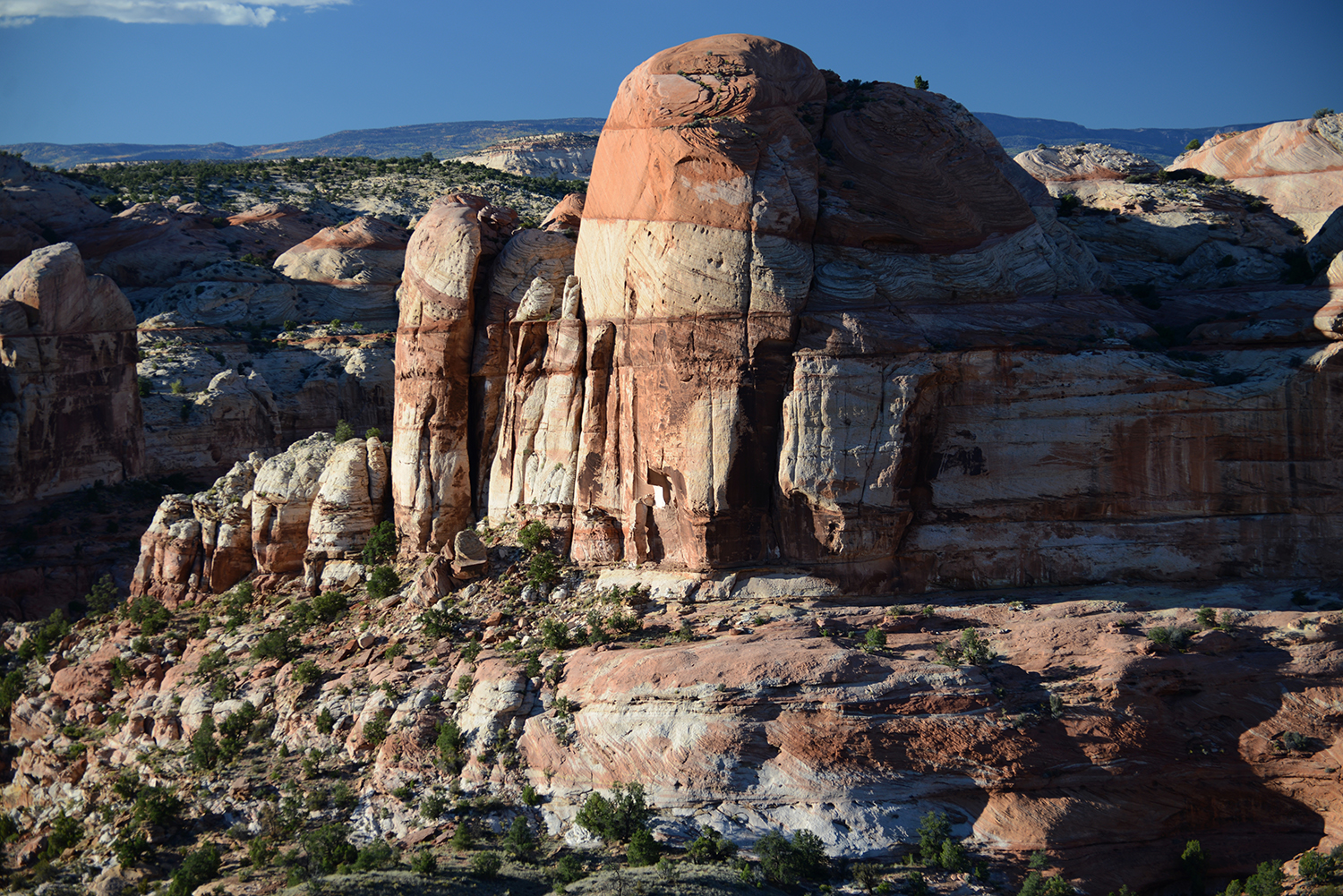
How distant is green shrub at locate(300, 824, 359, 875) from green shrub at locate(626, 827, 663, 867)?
24.1ft

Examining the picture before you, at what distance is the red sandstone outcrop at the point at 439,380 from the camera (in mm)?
39031

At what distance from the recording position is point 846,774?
2750cm

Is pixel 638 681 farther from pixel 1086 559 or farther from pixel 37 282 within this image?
pixel 37 282

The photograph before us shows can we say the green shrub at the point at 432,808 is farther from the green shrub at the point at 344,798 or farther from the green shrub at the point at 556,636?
the green shrub at the point at 556,636

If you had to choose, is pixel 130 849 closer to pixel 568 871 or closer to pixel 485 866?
pixel 485 866

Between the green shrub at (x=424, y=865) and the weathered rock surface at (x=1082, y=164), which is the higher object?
the weathered rock surface at (x=1082, y=164)

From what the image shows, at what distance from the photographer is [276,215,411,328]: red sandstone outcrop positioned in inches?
3484

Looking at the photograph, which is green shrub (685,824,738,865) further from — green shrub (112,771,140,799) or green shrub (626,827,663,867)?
green shrub (112,771,140,799)

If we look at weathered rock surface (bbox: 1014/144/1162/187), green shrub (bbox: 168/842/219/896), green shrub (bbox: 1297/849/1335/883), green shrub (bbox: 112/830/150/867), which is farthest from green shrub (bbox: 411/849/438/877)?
weathered rock surface (bbox: 1014/144/1162/187)

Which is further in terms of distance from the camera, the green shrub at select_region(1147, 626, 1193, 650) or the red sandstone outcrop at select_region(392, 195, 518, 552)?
the red sandstone outcrop at select_region(392, 195, 518, 552)

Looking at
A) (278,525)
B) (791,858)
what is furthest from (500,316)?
(791,858)

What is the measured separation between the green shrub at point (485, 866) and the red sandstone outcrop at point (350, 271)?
65891 mm

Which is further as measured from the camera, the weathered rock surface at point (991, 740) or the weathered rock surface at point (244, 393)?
the weathered rock surface at point (244, 393)

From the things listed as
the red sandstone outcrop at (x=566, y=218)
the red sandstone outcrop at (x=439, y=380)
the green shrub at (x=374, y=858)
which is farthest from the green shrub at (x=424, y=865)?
the red sandstone outcrop at (x=566, y=218)
